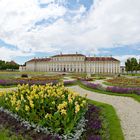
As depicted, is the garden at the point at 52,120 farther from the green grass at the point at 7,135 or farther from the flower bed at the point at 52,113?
the green grass at the point at 7,135

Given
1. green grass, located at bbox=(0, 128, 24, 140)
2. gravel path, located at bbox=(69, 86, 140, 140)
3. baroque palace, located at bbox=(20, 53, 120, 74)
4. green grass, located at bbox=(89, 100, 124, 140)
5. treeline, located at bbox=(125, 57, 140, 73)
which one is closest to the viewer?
green grass, located at bbox=(0, 128, 24, 140)

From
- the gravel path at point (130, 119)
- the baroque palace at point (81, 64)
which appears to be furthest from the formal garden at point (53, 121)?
the baroque palace at point (81, 64)

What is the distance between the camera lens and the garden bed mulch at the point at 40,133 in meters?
6.66

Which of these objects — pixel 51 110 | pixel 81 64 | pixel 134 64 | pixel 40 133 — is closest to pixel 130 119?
pixel 51 110

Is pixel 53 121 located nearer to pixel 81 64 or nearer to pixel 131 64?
pixel 131 64

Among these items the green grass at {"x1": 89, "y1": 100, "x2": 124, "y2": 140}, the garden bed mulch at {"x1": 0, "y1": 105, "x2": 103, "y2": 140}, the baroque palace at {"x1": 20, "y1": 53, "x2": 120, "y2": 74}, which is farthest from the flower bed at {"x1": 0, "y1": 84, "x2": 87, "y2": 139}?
the baroque palace at {"x1": 20, "y1": 53, "x2": 120, "y2": 74}

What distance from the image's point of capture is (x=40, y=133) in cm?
700

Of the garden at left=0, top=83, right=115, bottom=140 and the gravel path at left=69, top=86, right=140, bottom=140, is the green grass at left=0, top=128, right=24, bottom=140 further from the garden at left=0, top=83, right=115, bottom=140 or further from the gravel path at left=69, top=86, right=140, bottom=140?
the gravel path at left=69, top=86, right=140, bottom=140

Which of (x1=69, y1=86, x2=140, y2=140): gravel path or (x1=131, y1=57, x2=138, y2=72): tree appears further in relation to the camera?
(x1=131, y1=57, x2=138, y2=72): tree

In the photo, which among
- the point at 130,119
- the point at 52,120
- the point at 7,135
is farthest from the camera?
the point at 130,119

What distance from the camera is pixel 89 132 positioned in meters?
7.16

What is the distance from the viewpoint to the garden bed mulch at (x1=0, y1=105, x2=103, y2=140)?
6.66 meters

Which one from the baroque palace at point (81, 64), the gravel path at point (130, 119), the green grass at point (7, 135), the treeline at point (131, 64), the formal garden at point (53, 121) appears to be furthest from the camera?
the baroque palace at point (81, 64)

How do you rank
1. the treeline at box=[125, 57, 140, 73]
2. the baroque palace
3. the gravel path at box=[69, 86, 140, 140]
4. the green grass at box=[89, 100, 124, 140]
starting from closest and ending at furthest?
1. the green grass at box=[89, 100, 124, 140]
2. the gravel path at box=[69, 86, 140, 140]
3. the treeline at box=[125, 57, 140, 73]
4. the baroque palace
